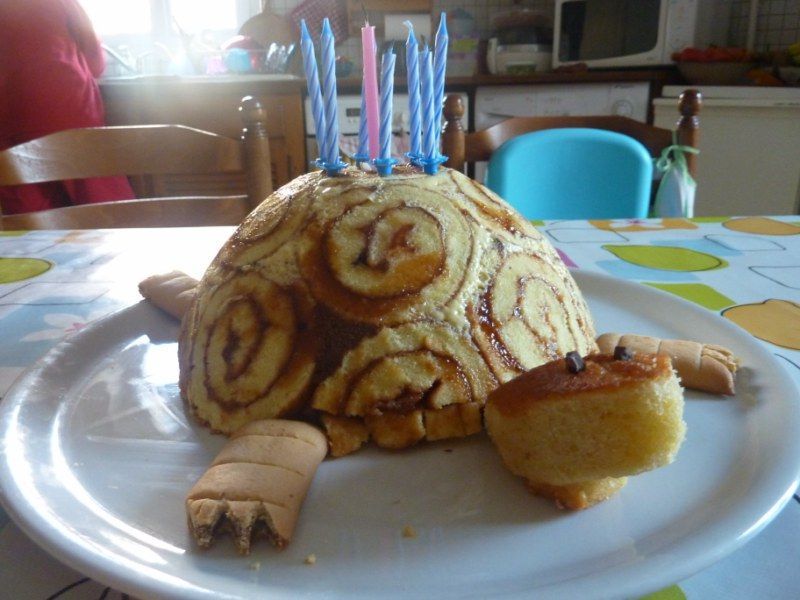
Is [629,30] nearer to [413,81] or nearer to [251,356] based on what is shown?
[413,81]

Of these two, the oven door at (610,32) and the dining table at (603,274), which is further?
the oven door at (610,32)

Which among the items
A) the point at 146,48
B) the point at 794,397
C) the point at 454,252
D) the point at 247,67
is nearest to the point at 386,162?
the point at 454,252

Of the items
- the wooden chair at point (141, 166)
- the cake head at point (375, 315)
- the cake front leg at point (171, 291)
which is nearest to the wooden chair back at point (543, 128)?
the wooden chair at point (141, 166)

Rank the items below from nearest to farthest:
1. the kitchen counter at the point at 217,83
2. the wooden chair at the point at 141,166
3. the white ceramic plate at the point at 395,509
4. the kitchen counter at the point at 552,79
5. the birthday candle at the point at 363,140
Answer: the white ceramic plate at the point at 395,509
the birthday candle at the point at 363,140
the wooden chair at the point at 141,166
the kitchen counter at the point at 217,83
the kitchen counter at the point at 552,79

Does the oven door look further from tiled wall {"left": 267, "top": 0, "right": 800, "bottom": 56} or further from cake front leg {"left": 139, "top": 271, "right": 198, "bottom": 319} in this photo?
cake front leg {"left": 139, "top": 271, "right": 198, "bottom": 319}

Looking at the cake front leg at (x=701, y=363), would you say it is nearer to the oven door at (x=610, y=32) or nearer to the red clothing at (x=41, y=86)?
the red clothing at (x=41, y=86)

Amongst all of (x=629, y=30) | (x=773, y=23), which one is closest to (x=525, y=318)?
(x=629, y=30)

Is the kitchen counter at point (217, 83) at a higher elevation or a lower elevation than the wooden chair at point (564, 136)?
higher
